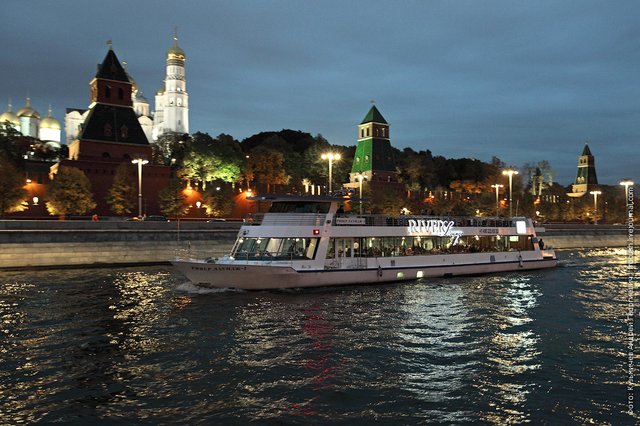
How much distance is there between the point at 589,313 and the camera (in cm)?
2369

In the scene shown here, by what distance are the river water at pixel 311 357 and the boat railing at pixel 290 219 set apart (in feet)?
14.2

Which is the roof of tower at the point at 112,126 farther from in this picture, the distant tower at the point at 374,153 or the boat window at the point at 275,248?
the distant tower at the point at 374,153

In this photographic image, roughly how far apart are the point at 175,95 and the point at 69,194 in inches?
3689

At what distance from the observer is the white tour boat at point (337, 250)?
27.8m

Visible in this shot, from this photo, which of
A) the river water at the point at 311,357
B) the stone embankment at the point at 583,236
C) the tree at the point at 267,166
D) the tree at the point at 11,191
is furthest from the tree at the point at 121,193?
the stone embankment at the point at 583,236

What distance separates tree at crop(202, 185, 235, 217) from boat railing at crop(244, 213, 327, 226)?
3729 centimetres

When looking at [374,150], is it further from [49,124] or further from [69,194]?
[49,124]

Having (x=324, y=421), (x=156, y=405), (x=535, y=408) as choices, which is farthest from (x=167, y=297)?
(x=535, y=408)

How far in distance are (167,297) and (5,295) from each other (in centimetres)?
895

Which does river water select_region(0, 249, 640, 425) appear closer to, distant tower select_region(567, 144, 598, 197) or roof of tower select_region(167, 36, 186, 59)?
roof of tower select_region(167, 36, 186, 59)

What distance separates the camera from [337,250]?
31.2 metres

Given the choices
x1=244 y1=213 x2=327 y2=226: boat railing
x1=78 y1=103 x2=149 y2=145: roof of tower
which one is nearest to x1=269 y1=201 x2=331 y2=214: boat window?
x1=244 y1=213 x2=327 y2=226: boat railing

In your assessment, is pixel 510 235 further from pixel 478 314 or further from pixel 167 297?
pixel 167 297

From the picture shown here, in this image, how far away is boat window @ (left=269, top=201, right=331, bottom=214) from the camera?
31.0m
